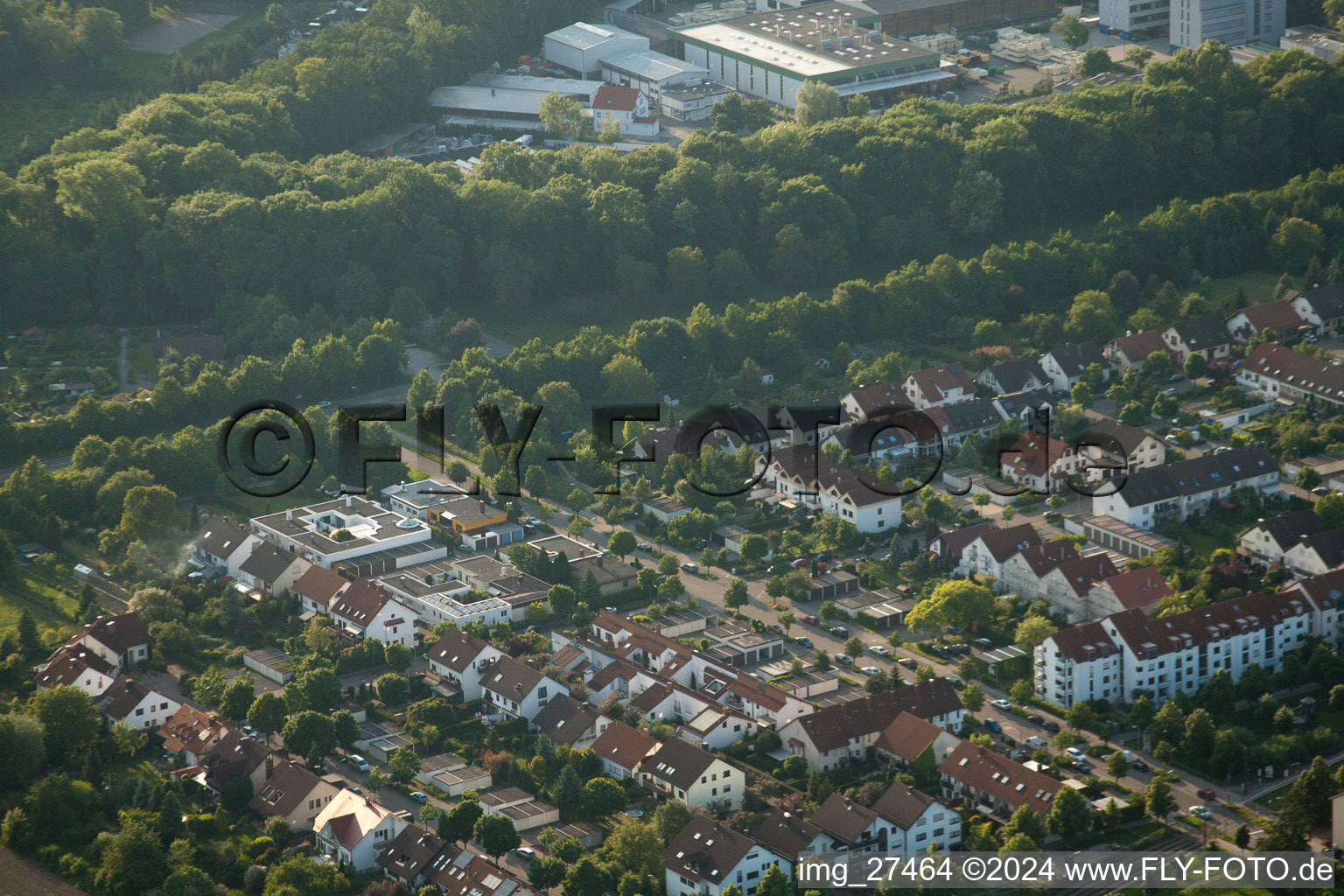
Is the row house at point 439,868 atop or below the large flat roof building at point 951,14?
below

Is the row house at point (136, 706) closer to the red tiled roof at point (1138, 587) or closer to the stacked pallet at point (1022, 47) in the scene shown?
the red tiled roof at point (1138, 587)

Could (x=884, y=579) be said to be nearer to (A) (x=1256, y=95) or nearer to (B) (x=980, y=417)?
(B) (x=980, y=417)

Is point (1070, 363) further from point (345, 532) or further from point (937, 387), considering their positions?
point (345, 532)

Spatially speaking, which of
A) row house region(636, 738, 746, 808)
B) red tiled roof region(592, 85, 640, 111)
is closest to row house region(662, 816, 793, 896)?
row house region(636, 738, 746, 808)

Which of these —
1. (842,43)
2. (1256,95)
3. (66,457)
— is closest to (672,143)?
(842,43)

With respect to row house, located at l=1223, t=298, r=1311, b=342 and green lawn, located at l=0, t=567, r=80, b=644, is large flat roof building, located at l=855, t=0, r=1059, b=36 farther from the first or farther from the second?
green lawn, located at l=0, t=567, r=80, b=644

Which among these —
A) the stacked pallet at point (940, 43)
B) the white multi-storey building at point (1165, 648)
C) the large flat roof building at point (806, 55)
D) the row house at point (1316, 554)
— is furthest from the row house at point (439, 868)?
the stacked pallet at point (940, 43)
